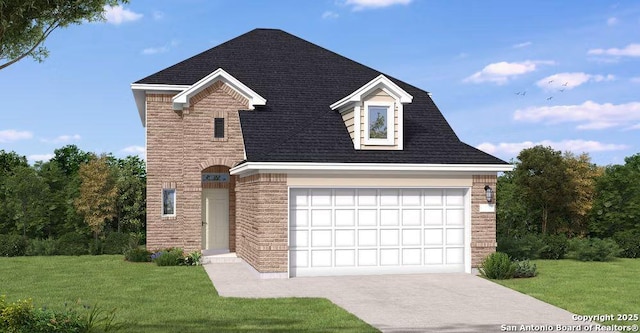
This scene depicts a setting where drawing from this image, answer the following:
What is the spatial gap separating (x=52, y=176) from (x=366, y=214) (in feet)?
86.4

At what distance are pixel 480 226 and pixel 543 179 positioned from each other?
540 inches

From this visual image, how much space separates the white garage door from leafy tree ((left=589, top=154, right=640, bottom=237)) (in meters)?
16.2

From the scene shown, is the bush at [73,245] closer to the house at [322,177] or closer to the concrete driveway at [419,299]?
the house at [322,177]

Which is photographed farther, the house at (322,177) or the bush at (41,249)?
the bush at (41,249)

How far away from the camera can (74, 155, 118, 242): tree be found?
34.8 m

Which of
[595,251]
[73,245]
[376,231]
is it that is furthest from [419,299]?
[73,245]

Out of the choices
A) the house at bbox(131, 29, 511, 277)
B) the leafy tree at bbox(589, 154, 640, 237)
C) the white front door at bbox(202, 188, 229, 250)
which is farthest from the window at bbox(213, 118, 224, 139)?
the leafy tree at bbox(589, 154, 640, 237)

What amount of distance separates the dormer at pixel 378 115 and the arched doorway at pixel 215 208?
781 cm

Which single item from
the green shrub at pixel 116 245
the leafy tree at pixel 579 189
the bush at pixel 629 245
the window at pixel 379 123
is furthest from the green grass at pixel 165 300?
the leafy tree at pixel 579 189

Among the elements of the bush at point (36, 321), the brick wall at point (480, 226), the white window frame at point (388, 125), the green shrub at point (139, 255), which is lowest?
the green shrub at point (139, 255)

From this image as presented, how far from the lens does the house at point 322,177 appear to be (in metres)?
20.1

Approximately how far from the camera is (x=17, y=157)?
48562mm

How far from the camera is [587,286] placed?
61.4 feet

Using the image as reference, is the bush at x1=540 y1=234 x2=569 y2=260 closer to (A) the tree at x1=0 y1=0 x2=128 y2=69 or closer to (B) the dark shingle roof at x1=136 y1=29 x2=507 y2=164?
(B) the dark shingle roof at x1=136 y1=29 x2=507 y2=164
